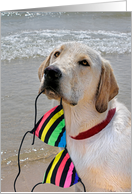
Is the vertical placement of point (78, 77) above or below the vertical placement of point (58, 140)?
above

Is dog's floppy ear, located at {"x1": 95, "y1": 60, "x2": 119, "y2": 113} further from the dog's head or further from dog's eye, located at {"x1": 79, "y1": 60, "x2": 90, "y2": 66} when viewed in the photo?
dog's eye, located at {"x1": 79, "y1": 60, "x2": 90, "y2": 66}

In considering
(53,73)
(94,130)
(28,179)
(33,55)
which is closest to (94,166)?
(94,130)

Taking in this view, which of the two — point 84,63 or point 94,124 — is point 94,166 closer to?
point 94,124

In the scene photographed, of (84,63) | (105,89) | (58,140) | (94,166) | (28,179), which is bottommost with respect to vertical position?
(28,179)

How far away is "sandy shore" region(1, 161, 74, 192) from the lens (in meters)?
2.74

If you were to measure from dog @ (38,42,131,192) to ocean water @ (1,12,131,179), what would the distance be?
131 cm

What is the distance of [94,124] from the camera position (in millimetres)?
2129

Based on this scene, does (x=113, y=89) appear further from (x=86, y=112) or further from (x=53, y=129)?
(x=53, y=129)

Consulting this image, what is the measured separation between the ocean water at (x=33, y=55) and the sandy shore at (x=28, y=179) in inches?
3.9

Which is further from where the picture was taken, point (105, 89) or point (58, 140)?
point (58, 140)

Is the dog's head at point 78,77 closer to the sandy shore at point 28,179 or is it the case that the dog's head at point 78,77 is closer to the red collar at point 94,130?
the red collar at point 94,130

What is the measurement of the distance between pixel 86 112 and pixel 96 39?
728cm

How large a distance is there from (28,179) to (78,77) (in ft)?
5.47

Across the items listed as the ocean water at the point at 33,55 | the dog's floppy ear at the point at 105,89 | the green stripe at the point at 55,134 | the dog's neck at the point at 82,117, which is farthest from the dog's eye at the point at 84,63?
the ocean water at the point at 33,55
